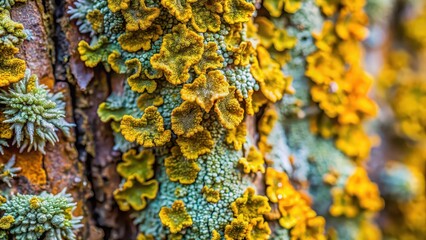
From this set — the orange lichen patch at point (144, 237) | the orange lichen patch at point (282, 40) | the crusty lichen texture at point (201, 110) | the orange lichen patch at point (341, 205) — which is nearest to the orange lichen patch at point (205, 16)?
the crusty lichen texture at point (201, 110)

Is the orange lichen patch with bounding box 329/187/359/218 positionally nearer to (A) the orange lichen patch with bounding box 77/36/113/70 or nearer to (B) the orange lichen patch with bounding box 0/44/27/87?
(A) the orange lichen patch with bounding box 77/36/113/70

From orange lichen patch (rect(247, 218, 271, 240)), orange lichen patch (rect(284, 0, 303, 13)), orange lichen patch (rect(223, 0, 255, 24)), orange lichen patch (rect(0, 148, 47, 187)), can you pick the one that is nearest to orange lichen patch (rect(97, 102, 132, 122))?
orange lichen patch (rect(0, 148, 47, 187))

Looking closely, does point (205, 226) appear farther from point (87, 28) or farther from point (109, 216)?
point (87, 28)

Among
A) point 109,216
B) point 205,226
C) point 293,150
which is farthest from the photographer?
point 293,150

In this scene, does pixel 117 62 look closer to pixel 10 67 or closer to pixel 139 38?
pixel 139 38

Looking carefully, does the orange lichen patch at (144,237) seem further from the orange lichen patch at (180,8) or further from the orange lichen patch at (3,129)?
the orange lichen patch at (180,8)

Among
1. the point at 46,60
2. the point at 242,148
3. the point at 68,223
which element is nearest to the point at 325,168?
the point at 242,148
